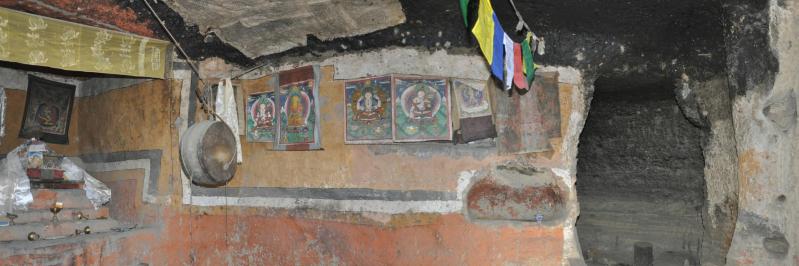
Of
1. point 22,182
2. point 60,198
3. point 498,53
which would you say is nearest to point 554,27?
point 498,53

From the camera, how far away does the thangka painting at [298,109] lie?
5.22 m

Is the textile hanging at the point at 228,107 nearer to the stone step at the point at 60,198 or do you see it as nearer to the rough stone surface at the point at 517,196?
the stone step at the point at 60,198

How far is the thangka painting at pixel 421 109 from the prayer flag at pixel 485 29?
1323mm

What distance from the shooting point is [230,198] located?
5633mm

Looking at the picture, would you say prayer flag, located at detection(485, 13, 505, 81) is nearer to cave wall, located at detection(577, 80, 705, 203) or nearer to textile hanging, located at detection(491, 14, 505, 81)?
textile hanging, located at detection(491, 14, 505, 81)

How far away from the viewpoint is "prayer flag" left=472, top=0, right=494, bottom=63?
3.09 metres

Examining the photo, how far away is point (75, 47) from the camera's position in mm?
4953

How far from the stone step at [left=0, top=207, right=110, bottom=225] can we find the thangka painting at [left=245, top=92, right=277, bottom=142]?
5.90ft

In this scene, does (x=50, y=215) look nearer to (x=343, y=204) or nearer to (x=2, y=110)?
(x=2, y=110)

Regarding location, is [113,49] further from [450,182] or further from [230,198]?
[450,182]

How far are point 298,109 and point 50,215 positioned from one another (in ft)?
8.67

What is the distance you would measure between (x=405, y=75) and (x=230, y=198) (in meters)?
2.25

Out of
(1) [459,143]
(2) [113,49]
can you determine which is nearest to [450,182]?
(1) [459,143]

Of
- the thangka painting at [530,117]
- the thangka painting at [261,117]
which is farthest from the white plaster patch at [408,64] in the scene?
the thangka painting at [261,117]
